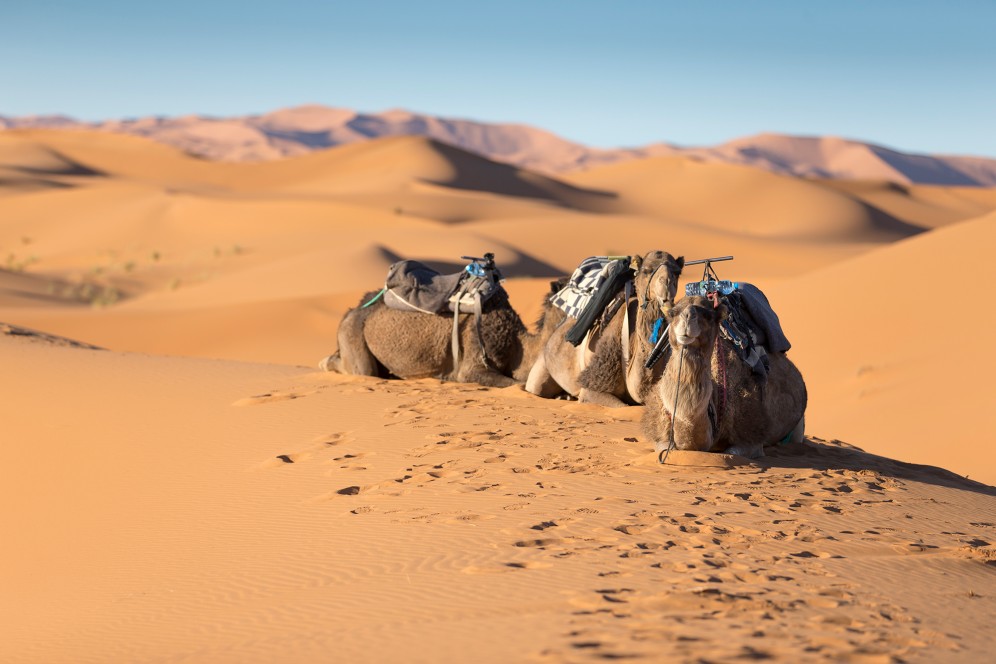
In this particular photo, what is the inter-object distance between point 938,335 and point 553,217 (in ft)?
118

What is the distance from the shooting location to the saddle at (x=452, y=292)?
34.5 ft

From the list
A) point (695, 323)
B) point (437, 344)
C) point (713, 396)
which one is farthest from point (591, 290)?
point (695, 323)

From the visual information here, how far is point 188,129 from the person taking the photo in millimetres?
187750

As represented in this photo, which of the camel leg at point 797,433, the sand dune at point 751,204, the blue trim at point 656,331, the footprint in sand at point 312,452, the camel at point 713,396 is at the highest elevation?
the sand dune at point 751,204

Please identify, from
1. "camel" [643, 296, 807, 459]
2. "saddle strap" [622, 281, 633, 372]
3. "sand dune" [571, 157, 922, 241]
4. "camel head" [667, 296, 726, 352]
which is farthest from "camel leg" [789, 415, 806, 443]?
"sand dune" [571, 157, 922, 241]

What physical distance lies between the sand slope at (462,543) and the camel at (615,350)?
0.27 meters

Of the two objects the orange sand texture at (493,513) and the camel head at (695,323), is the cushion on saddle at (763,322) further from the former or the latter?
the camel head at (695,323)

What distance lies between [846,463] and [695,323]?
209 centimetres

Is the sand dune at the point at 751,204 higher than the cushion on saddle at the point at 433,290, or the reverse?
the sand dune at the point at 751,204

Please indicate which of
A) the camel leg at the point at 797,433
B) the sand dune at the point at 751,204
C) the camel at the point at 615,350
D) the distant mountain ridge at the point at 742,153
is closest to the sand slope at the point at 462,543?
the camel leg at the point at 797,433

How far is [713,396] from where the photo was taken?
751 cm

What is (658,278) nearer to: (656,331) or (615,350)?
(656,331)

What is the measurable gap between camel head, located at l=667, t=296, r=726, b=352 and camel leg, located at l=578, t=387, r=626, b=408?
2125mm

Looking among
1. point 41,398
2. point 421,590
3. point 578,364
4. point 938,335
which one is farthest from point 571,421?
point 938,335
